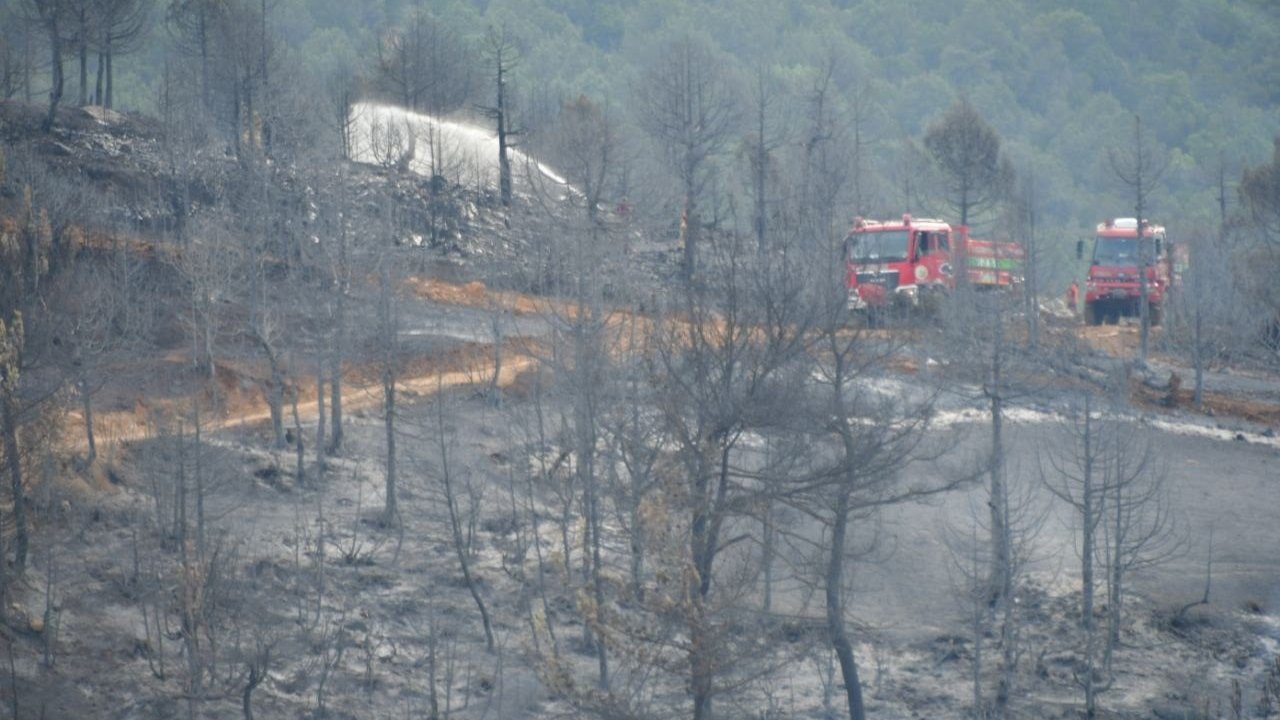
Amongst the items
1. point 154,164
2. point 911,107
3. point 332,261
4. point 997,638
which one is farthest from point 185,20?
point 911,107

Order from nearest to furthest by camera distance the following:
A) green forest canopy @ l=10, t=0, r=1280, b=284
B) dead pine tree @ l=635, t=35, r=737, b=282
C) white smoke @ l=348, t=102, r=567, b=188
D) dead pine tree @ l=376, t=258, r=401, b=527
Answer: dead pine tree @ l=376, t=258, r=401, b=527, dead pine tree @ l=635, t=35, r=737, b=282, white smoke @ l=348, t=102, r=567, b=188, green forest canopy @ l=10, t=0, r=1280, b=284

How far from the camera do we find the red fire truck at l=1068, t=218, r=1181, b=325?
4916 cm

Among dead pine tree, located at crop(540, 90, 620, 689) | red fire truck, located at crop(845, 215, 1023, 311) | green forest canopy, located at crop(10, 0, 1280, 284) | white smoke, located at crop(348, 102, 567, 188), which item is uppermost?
green forest canopy, located at crop(10, 0, 1280, 284)

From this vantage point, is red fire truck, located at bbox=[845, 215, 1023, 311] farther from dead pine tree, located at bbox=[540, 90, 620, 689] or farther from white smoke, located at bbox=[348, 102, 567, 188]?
white smoke, located at bbox=[348, 102, 567, 188]

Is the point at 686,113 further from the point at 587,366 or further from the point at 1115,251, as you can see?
the point at 587,366

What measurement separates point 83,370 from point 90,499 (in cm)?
234

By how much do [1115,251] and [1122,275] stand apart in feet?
3.04

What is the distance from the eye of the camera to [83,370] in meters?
25.1

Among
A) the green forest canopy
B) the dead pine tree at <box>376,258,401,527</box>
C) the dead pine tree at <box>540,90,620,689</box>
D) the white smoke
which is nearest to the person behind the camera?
the dead pine tree at <box>540,90,620,689</box>

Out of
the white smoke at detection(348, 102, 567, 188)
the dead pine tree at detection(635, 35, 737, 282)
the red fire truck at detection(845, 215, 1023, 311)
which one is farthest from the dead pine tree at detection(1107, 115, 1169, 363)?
the white smoke at detection(348, 102, 567, 188)

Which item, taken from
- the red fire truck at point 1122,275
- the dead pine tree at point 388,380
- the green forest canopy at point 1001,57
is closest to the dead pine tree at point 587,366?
the dead pine tree at point 388,380

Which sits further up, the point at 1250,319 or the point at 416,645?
the point at 1250,319

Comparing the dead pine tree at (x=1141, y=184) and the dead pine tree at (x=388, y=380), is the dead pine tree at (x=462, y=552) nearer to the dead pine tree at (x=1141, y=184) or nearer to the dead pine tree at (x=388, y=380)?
the dead pine tree at (x=388, y=380)

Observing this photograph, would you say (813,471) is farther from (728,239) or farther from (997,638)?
(997,638)
